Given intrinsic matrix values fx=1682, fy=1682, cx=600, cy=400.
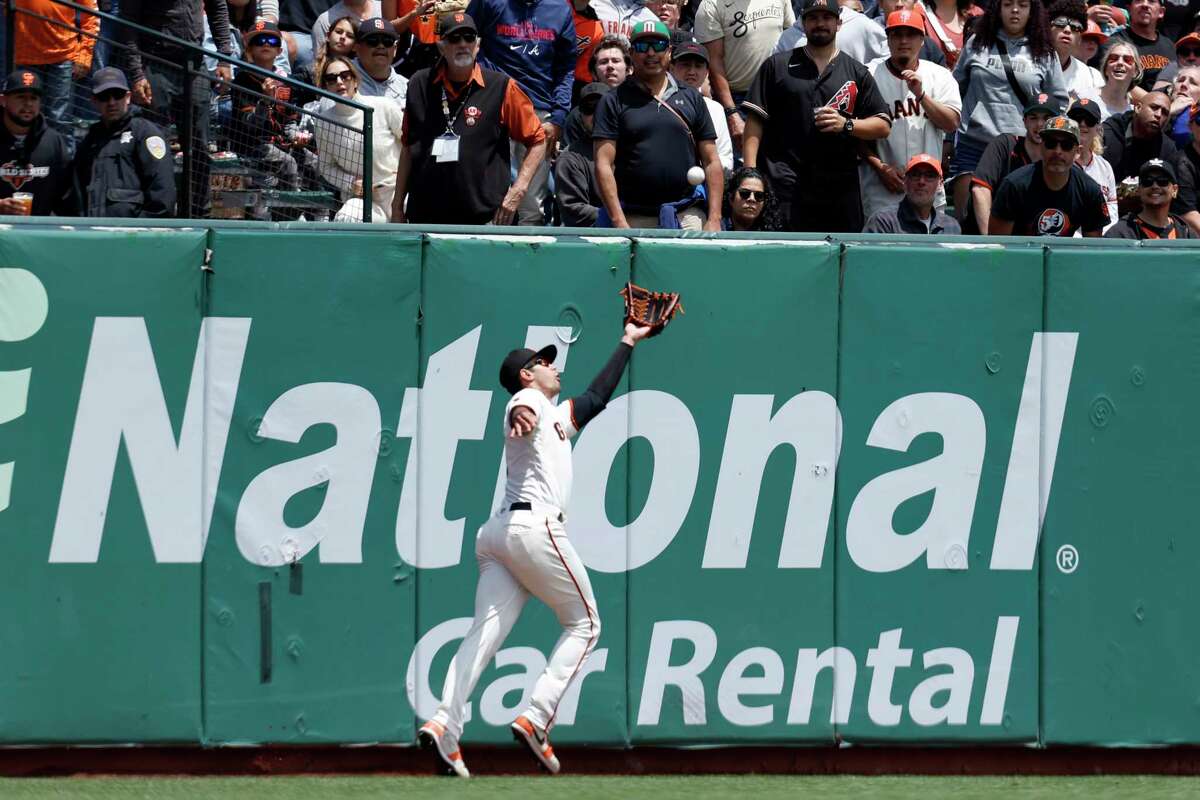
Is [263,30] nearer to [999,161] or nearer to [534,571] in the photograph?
[999,161]

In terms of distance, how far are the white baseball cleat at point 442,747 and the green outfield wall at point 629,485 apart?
0.58 meters

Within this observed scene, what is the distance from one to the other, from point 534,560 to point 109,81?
3.93 m

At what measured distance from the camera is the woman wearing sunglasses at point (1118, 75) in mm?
12852

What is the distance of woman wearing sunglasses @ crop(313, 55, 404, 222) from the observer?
995 centimetres

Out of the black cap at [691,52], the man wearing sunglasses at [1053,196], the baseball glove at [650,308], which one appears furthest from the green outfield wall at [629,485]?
the black cap at [691,52]

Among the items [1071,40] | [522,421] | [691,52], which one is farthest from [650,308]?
[1071,40]

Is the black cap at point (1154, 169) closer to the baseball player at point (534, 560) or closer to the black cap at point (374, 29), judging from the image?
the baseball player at point (534, 560)

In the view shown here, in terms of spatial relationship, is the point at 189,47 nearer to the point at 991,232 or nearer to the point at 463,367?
the point at 463,367

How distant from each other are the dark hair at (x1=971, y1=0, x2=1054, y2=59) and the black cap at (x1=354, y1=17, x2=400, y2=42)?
4.11 metres

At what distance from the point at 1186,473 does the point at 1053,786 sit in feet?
5.73

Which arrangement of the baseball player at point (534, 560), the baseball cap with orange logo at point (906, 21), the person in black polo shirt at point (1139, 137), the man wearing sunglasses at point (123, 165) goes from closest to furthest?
the baseball player at point (534, 560) < the man wearing sunglasses at point (123, 165) < the baseball cap with orange logo at point (906, 21) < the person in black polo shirt at point (1139, 137)

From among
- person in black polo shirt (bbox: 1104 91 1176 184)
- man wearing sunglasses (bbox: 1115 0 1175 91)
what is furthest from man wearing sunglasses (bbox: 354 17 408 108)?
man wearing sunglasses (bbox: 1115 0 1175 91)

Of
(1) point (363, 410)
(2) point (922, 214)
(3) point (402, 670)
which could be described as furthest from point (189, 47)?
(2) point (922, 214)

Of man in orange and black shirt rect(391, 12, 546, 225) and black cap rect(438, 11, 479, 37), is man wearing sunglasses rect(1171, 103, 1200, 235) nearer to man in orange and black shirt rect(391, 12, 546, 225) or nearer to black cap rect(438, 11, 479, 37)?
man in orange and black shirt rect(391, 12, 546, 225)
